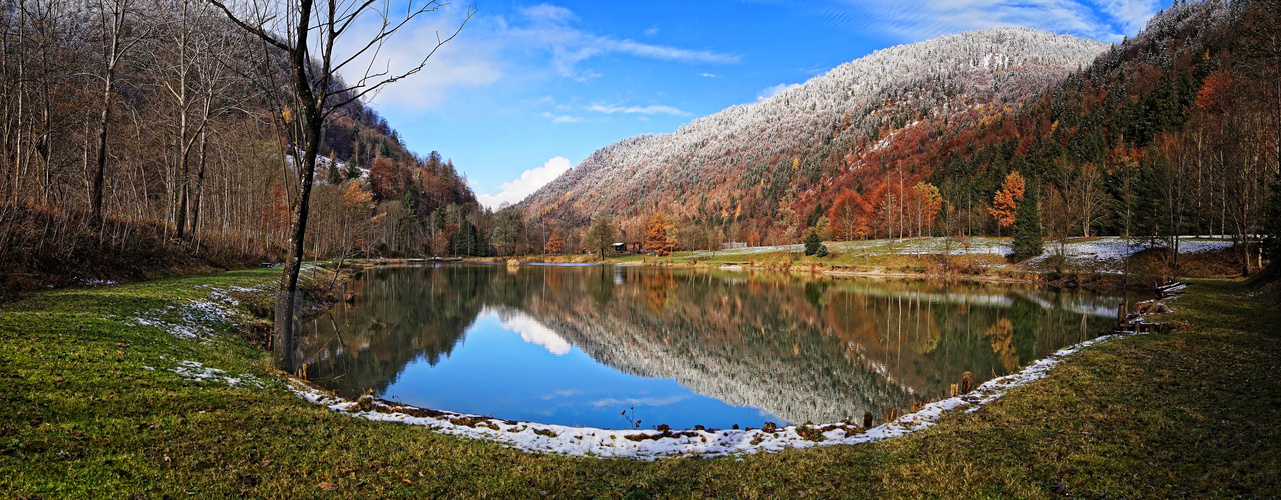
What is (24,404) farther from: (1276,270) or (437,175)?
(437,175)

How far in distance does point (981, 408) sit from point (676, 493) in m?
6.40

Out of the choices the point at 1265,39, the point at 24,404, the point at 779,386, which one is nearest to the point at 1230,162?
the point at 1265,39

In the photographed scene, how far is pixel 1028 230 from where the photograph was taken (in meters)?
47.7

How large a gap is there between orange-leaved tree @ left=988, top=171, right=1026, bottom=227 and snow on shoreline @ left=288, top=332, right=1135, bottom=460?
70407 millimetres

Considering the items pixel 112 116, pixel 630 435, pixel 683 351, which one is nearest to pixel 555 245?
pixel 112 116

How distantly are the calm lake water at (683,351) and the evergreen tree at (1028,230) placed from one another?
1573 cm

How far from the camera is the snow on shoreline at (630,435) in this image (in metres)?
7.38

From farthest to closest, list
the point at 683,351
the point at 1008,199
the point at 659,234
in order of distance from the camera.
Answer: the point at 659,234 < the point at 1008,199 < the point at 683,351

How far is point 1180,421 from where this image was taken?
7.04 metres

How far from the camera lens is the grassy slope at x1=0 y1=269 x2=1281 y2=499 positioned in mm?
4723

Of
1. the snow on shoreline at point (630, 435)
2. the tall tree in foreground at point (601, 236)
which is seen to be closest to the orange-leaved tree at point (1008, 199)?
the tall tree in foreground at point (601, 236)

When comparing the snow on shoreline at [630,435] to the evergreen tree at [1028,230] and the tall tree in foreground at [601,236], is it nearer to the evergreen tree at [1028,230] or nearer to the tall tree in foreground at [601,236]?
the evergreen tree at [1028,230]

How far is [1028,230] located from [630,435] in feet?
174

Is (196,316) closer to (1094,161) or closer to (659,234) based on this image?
(1094,161)
